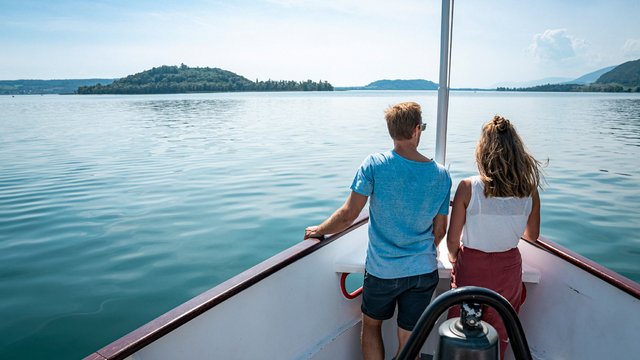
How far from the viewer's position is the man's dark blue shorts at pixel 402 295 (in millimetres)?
1912

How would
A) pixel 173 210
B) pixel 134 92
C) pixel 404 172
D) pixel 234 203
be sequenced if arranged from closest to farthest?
1. pixel 404 172
2. pixel 173 210
3. pixel 234 203
4. pixel 134 92

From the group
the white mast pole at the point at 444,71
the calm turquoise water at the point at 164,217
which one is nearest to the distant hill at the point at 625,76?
the calm turquoise water at the point at 164,217

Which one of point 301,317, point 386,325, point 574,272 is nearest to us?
point 574,272

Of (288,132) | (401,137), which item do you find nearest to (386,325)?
(401,137)

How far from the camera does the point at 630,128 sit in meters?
19.2

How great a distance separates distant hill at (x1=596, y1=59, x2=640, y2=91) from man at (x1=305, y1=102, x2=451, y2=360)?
81.4 meters

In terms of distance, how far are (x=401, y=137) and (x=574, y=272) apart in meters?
1.10

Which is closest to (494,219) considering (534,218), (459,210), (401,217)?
(459,210)

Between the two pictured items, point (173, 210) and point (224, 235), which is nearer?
point (224, 235)

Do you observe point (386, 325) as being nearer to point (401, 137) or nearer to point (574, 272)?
point (574, 272)

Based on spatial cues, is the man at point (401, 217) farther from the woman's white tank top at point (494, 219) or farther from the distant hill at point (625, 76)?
the distant hill at point (625, 76)

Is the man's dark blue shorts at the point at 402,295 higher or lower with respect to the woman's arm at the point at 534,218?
lower

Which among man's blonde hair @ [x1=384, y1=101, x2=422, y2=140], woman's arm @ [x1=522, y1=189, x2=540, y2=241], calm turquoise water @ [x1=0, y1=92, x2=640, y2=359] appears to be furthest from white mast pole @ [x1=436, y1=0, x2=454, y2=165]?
calm turquoise water @ [x1=0, y1=92, x2=640, y2=359]

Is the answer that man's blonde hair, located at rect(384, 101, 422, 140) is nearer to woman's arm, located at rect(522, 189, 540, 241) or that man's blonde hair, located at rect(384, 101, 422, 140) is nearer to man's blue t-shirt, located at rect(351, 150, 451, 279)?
man's blue t-shirt, located at rect(351, 150, 451, 279)
